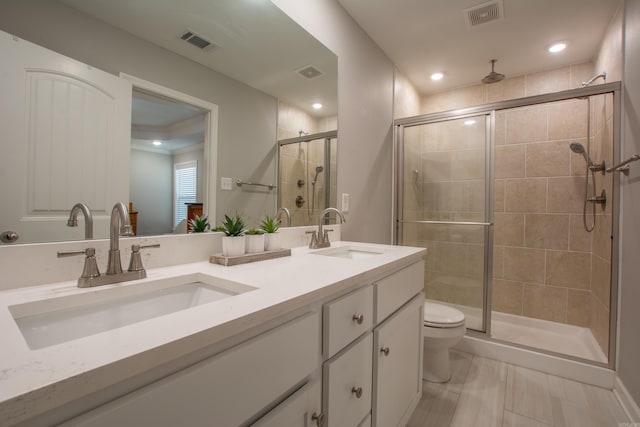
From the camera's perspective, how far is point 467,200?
227 centimetres

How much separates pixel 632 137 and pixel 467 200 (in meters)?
0.94

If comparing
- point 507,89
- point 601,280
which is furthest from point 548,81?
point 601,280

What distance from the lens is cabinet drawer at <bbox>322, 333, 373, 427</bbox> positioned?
79 centimetres

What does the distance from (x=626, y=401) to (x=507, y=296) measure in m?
1.20

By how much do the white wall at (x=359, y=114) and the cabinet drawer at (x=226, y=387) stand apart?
1274mm

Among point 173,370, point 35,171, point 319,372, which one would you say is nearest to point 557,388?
point 319,372

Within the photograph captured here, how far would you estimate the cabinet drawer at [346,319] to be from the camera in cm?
78

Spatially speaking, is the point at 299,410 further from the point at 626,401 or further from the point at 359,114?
the point at 626,401

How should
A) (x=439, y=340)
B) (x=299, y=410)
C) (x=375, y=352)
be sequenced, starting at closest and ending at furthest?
(x=299, y=410) → (x=375, y=352) → (x=439, y=340)

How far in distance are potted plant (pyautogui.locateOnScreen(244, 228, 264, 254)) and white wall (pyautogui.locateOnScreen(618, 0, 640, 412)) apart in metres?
1.87

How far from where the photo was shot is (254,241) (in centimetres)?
117

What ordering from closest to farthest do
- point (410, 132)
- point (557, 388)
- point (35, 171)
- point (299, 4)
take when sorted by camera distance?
point (35, 171) < point (299, 4) < point (557, 388) < point (410, 132)

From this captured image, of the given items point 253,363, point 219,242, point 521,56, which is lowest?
point 253,363

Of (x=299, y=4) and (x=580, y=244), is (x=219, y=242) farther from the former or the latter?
(x=580, y=244)
